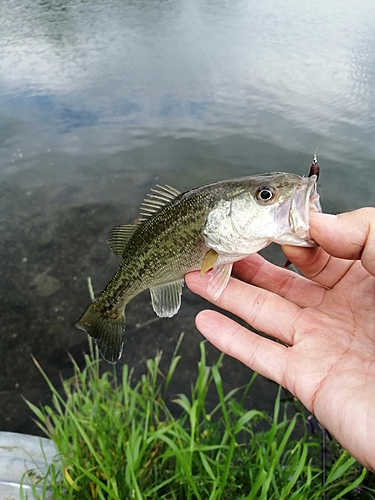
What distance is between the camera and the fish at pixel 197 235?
7.66 feet

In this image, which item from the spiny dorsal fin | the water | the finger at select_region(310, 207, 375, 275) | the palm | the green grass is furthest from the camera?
the water

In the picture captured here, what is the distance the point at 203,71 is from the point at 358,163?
6253 mm

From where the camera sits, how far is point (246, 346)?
250 centimetres

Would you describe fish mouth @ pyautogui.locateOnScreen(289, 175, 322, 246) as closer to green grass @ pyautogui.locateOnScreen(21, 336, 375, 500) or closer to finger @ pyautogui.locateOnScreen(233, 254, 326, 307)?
finger @ pyautogui.locateOnScreen(233, 254, 326, 307)

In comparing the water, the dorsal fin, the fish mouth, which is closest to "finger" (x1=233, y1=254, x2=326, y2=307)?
the fish mouth

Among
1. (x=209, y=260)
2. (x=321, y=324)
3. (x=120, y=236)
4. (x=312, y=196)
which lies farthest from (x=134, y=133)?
(x=321, y=324)

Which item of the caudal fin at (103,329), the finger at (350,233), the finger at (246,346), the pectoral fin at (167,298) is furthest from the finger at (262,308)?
the caudal fin at (103,329)

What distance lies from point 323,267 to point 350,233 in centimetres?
56

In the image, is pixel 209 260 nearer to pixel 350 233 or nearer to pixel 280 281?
pixel 280 281

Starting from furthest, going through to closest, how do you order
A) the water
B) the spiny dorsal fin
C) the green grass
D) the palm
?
the water → the spiny dorsal fin → the green grass → the palm

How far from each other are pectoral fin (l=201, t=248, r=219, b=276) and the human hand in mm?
234

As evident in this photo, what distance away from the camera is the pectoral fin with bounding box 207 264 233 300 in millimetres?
2684

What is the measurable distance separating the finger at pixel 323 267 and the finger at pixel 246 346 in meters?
0.56

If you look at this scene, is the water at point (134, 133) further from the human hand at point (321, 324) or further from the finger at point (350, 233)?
the finger at point (350, 233)
